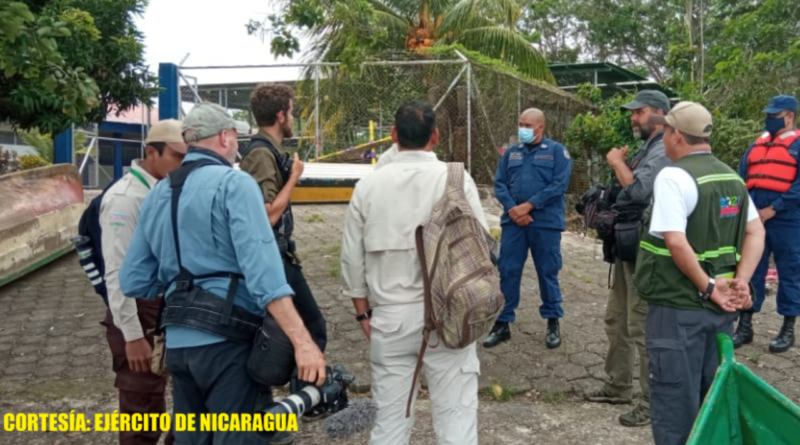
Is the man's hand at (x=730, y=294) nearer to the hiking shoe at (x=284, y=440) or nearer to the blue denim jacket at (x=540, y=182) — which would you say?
the blue denim jacket at (x=540, y=182)

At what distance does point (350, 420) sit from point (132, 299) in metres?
1.19

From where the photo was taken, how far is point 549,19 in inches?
1170

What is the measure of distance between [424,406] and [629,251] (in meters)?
1.71

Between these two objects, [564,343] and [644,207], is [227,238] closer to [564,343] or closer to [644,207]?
[644,207]

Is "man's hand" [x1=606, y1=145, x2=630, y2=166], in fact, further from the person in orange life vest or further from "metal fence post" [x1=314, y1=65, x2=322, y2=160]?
"metal fence post" [x1=314, y1=65, x2=322, y2=160]

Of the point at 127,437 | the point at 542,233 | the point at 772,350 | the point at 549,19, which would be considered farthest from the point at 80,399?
the point at 549,19

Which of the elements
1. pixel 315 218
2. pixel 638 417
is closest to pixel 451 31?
pixel 315 218

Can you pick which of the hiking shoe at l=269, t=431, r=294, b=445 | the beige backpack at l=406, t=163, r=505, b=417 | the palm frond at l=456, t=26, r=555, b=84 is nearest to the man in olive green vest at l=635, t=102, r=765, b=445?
the beige backpack at l=406, t=163, r=505, b=417

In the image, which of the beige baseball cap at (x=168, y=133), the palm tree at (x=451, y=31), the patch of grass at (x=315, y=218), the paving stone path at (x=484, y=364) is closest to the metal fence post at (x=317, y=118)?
the patch of grass at (x=315, y=218)

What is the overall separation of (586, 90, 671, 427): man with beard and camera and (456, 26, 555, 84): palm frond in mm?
11708

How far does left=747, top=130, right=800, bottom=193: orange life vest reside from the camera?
5.27 metres

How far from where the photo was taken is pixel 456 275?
2766 mm

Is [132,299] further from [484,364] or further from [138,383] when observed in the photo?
[484,364]

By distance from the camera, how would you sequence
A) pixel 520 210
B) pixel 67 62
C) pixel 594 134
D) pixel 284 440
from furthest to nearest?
1. pixel 594 134
2. pixel 67 62
3. pixel 520 210
4. pixel 284 440
